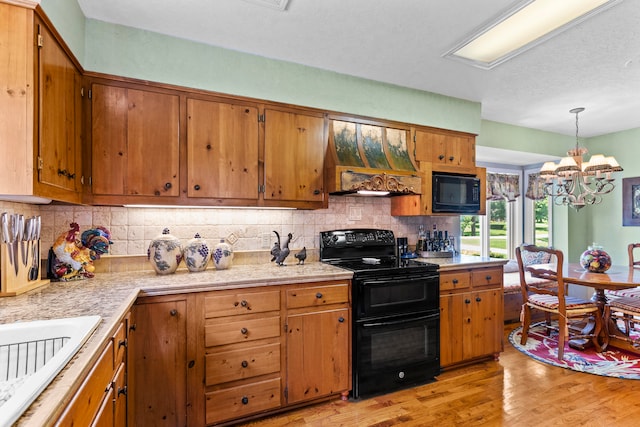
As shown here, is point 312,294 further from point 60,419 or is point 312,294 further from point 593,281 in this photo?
point 593,281

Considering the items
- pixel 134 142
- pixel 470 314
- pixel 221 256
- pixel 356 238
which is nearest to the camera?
pixel 134 142

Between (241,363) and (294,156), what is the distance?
1.56 meters

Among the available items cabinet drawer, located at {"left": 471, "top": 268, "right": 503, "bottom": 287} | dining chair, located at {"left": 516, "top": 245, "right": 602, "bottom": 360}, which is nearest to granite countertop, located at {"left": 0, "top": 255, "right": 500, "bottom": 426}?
cabinet drawer, located at {"left": 471, "top": 268, "right": 503, "bottom": 287}

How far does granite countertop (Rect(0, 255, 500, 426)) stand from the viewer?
0.82 meters

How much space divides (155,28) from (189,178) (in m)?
1.04

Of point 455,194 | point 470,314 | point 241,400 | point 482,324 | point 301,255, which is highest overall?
point 455,194

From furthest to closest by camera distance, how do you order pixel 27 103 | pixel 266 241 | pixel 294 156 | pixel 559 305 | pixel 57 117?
1. pixel 559 305
2. pixel 266 241
3. pixel 294 156
4. pixel 57 117
5. pixel 27 103

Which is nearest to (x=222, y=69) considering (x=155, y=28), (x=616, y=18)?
(x=155, y=28)

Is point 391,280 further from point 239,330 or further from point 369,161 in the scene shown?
point 239,330

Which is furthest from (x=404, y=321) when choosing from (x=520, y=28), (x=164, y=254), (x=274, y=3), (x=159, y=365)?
(x=274, y=3)

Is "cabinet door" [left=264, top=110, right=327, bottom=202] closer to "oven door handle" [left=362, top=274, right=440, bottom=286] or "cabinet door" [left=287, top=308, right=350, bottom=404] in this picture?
"oven door handle" [left=362, top=274, right=440, bottom=286]

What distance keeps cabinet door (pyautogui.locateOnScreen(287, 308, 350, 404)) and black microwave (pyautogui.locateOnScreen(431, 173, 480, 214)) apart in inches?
58.9

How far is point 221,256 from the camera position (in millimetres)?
2455

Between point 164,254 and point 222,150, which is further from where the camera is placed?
point 222,150
